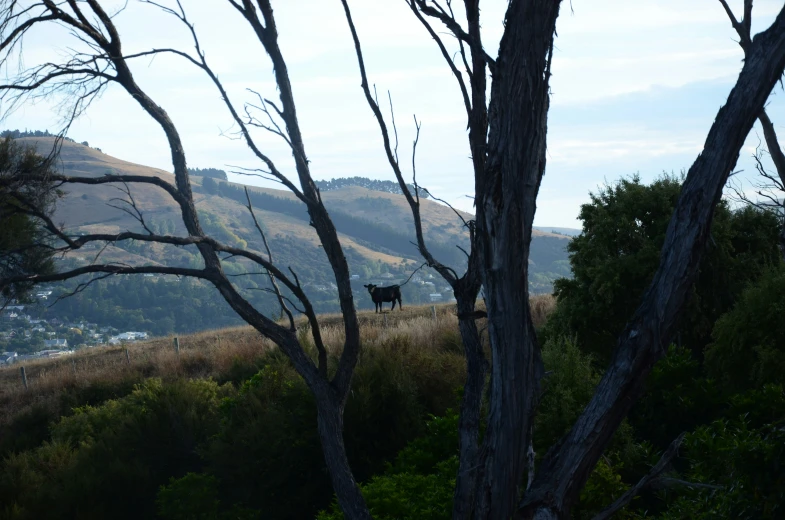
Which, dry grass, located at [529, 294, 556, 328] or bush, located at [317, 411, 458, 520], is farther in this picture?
dry grass, located at [529, 294, 556, 328]

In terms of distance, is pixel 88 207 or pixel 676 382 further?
pixel 88 207

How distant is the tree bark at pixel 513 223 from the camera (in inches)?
105

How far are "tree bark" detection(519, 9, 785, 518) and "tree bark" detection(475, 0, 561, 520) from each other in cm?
17

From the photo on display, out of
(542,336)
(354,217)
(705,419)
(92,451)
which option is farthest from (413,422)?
(354,217)

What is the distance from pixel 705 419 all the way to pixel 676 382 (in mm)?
552

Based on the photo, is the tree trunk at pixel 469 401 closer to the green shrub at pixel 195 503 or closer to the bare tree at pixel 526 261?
the bare tree at pixel 526 261

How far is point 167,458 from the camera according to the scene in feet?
37.6

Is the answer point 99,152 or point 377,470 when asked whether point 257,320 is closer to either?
point 377,470

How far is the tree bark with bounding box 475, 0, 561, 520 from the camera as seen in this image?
8.75ft

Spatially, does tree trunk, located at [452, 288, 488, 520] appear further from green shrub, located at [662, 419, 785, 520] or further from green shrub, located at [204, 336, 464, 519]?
green shrub, located at [204, 336, 464, 519]

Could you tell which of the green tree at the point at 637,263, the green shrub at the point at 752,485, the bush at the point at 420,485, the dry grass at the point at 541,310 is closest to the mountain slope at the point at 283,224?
the dry grass at the point at 541,310

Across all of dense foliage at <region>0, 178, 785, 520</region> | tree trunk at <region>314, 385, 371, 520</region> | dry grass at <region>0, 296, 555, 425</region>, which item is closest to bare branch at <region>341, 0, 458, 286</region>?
tree trunk at <region>314, 385, 371, 520</region>

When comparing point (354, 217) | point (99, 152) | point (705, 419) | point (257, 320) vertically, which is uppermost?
point (99, 152)

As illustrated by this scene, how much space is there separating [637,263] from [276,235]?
120 m
